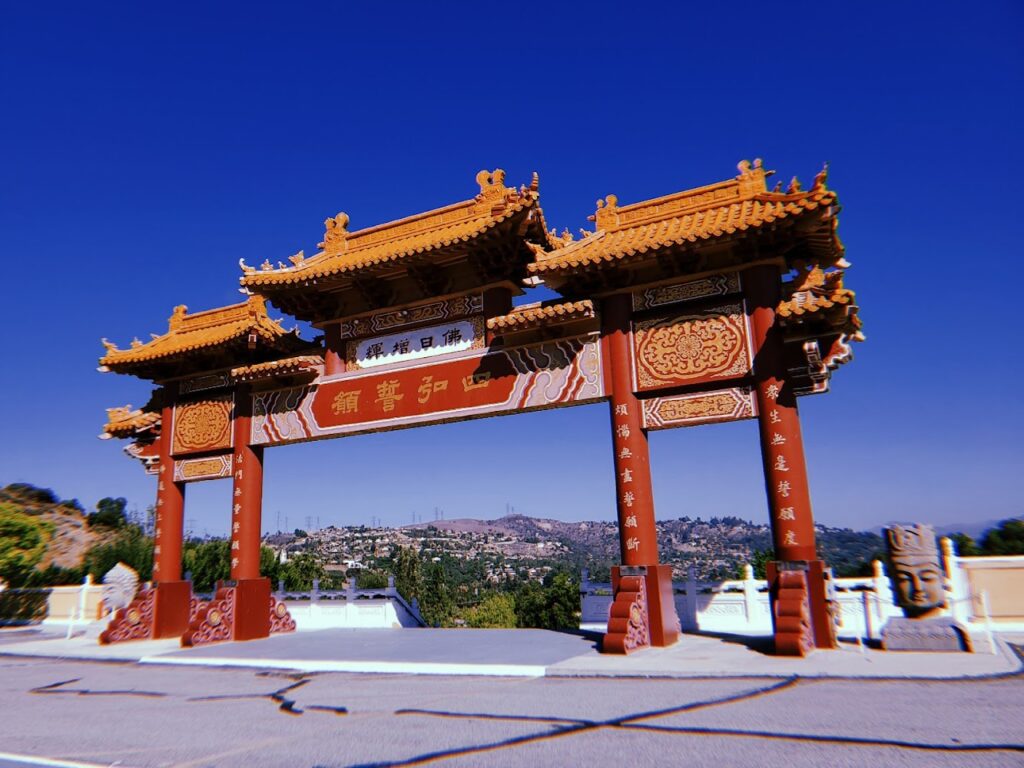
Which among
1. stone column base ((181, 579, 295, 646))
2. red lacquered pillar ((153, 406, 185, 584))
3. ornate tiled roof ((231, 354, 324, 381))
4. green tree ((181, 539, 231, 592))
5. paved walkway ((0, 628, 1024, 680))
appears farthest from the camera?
green tree ((181, 539, 231, 592))

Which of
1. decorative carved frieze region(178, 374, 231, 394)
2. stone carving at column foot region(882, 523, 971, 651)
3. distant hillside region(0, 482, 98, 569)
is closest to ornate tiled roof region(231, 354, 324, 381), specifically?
decorative carved frieze region(178, 374, 231, 394)

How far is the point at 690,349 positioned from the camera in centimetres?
984

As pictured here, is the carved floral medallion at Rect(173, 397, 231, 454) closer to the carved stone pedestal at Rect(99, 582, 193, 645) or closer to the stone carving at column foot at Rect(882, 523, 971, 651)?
the carved stone pedestal at Rect(99, 582, 193, 645)

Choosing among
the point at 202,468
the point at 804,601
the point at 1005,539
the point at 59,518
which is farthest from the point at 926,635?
the point at 59,518

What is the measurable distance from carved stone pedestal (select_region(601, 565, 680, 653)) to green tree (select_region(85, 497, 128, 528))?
146 feet

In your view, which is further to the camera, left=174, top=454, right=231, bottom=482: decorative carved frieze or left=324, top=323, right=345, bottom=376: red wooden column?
left=174, top=454, right=231, bottom=482: decorative carved frieze

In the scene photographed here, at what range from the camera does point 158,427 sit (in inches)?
565

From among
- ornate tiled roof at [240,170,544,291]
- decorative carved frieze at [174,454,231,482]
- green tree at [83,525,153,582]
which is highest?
ornate tiled roof at [240,170,544,291]

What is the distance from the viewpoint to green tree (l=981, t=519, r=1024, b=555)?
2259 centimetres

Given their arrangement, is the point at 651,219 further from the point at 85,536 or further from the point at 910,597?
the point at 85,536

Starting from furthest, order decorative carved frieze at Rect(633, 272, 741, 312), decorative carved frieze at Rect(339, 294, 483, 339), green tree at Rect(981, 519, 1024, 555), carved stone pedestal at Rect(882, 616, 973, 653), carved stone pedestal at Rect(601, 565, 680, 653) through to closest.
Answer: green tree at Rect(981, 519, 1024, 555)
decorative carved frieze at Rect(339, 294, 483, 339)
decorative carved frieze at Rect(633, 272, 741, 312)
carved stone pedestal at Rect(601, 565, 680, 653)
carved stone pedestal at Rect(882, 616, 973, 653)

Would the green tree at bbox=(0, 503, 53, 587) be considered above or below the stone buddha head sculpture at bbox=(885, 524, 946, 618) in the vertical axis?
above

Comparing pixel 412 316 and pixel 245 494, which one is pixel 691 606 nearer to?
pixel 412 316

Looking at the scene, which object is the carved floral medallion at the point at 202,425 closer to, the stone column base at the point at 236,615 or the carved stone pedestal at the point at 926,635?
the stone column base at the point at 236,615
